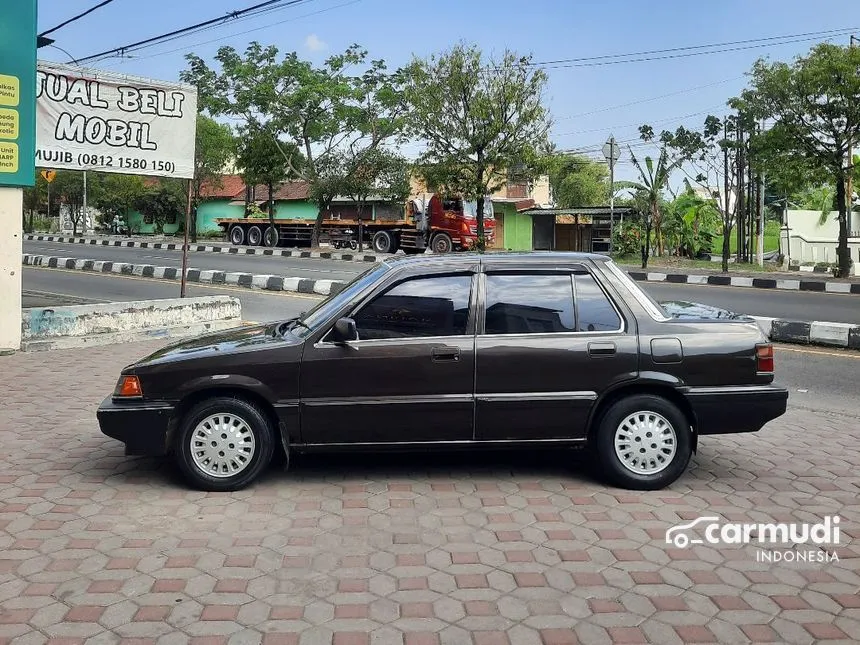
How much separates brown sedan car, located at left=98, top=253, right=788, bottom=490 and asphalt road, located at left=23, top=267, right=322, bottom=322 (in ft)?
26.8

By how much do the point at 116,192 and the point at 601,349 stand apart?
49.9 metres

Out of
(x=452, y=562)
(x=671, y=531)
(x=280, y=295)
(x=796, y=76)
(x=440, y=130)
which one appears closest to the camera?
(x=452, y=562)

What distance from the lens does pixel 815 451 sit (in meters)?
5.82

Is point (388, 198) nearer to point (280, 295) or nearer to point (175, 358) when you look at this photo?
point (280, 295)

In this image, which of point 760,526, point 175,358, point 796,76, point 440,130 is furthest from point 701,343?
point 440,130

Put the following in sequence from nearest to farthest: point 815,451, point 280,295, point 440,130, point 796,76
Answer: point 815,451 < point 280,295 < point 796,76 < point 440,130

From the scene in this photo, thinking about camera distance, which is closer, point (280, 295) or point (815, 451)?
point (815, 451)

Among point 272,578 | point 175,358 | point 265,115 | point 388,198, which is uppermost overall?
point 265,115

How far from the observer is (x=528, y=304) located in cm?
498

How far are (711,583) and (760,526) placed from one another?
83cm

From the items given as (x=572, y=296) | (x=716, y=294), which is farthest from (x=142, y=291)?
(x=572, y=296)

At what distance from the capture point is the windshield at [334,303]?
16.3 feet

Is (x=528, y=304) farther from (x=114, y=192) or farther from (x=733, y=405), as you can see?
(x=114, y=192)

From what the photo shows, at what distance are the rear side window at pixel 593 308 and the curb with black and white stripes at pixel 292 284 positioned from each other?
1671 millimetres
